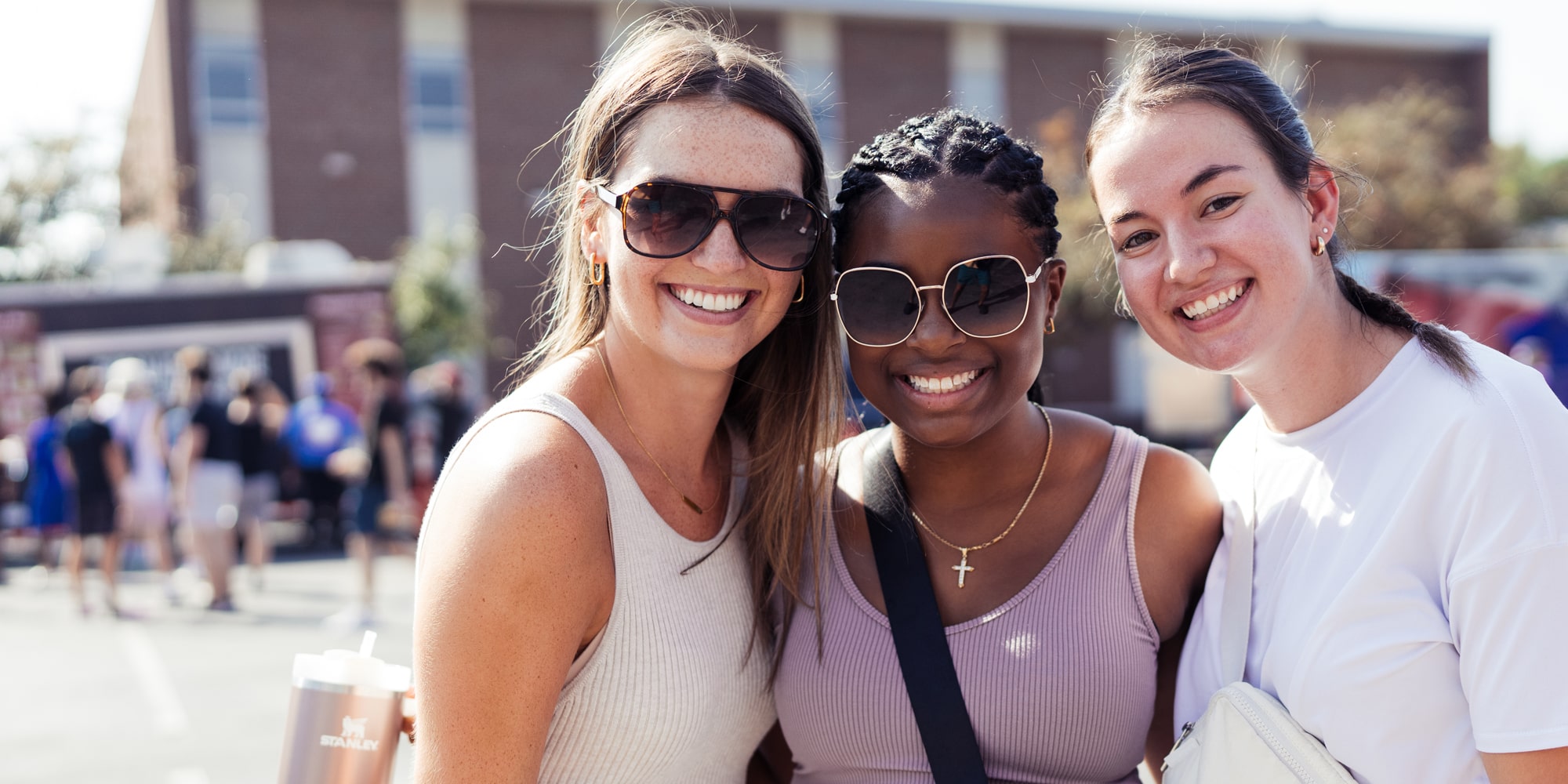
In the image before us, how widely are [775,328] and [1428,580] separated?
136cm

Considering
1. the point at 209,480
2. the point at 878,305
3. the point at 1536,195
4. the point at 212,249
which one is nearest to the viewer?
the point at 878,305

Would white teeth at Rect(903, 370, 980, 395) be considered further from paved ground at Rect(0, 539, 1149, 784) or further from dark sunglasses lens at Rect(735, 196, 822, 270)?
paved ground at Rect(0, 539, 1149, 784)

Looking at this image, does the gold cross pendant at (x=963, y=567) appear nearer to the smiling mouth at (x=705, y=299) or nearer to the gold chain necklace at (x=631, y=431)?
the gold chain necklace at (x=631, y=431)

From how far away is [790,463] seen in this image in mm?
2406

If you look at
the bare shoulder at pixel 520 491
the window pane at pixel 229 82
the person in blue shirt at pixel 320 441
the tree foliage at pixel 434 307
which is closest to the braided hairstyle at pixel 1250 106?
the bare shoulder at pixel 520 491

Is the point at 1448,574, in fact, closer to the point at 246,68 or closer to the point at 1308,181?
the point at 1308,181

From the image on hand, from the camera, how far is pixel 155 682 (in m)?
6.99

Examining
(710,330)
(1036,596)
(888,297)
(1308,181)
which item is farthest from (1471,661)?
(710,330)

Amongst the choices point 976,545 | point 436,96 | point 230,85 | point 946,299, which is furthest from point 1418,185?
point 946,299

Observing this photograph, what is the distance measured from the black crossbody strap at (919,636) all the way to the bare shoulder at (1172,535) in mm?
431

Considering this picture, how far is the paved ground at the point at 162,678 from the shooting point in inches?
214

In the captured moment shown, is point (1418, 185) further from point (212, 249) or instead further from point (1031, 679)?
point (1031, 679)

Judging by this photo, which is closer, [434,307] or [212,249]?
[434,307]

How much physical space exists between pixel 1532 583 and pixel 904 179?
126 centimetres
